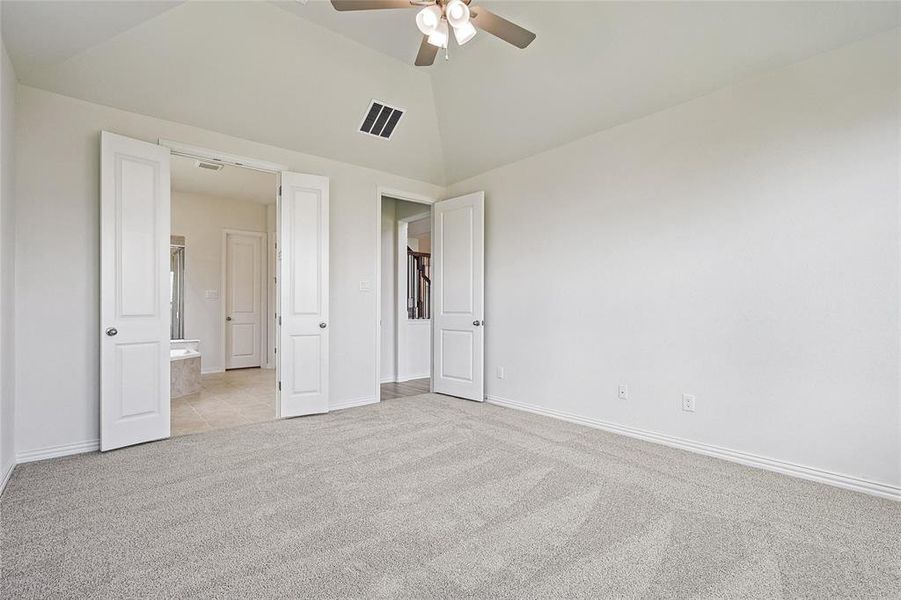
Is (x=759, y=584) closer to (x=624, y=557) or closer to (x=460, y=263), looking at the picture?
(x=624, y=557)

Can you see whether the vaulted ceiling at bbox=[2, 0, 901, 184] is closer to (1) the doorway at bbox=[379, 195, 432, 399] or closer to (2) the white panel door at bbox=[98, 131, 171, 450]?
(2) the white panel door at bbox=[98, 131, 171, 450]

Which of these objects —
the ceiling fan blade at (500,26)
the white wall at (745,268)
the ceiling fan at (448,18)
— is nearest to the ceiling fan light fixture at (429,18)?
the ceiling fan at (448,18)

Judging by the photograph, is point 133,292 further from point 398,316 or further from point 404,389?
point 398,316

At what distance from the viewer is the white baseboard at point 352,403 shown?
14.3 feet

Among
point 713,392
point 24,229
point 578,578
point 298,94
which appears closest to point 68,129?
point 24,229

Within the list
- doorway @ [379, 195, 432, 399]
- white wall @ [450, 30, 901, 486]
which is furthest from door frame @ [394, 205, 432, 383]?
white wall @ [450, 30, 901, 486]

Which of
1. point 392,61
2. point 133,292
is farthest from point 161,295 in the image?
point 392,61

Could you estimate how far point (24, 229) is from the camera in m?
2.88

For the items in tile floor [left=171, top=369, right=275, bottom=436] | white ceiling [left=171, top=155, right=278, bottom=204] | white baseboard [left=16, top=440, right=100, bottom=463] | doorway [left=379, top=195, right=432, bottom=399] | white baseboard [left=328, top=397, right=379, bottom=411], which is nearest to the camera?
white baseboard [left=16, top=440, right=100, bottom=463]

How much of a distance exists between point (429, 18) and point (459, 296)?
305 centimetres

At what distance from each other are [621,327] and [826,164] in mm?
1682

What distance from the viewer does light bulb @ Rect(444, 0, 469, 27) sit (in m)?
2.15

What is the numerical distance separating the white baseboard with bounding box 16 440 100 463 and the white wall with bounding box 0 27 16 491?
0.09m

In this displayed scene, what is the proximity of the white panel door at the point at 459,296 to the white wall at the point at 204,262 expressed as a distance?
403cm
